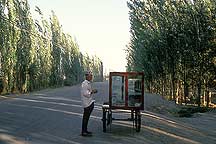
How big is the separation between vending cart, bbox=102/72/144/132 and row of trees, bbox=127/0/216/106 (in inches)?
584

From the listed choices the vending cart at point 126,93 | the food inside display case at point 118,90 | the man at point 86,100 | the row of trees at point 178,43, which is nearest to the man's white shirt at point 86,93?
the man at point 86,100

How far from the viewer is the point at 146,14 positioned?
1453 inches

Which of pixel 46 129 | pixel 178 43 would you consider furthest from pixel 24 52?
pixel 46 129

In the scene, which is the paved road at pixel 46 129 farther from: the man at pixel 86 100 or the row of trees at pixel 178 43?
the row of trees at pixel 178 43

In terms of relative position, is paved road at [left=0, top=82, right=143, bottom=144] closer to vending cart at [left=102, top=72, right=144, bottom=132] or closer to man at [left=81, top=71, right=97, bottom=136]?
man at [left=81, top=71, right=97, bottom=136]

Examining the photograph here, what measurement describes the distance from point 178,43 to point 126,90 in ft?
56.2

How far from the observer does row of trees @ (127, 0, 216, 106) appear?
87.2 feet

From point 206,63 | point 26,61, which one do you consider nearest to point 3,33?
point 26,61

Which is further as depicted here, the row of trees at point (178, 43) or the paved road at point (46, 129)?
the row of trees at point (178, 43)

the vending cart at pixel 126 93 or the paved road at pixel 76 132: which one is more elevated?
the vending cart at pixel 126 93

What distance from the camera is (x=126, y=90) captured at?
12.6 m

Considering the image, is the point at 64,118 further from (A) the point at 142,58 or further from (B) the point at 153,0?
(A) the point at 142,58

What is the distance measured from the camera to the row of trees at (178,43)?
87.2 feet

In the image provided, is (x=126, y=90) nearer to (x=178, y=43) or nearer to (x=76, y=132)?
(x=76, y=132)
